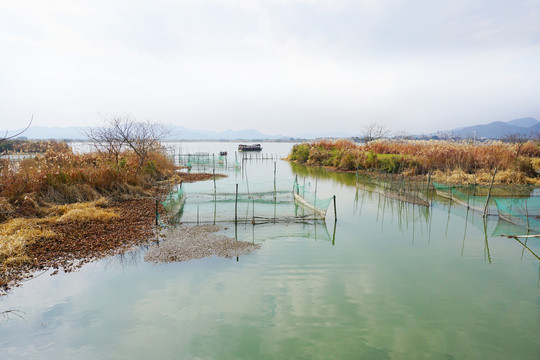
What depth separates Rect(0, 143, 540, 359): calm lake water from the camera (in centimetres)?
423

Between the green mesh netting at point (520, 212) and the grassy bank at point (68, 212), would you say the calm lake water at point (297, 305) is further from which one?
the green mesh netting at point (520, 212)

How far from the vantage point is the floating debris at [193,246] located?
6.91 meters

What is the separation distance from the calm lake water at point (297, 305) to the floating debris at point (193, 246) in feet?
1.00

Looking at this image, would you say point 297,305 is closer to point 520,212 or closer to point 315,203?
point 315,203

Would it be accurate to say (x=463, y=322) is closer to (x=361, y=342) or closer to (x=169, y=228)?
(x=361, y=342)

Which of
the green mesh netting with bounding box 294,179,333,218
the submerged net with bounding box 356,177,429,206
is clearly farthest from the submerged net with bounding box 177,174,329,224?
the submerged net with bounding box 356,177,429,206

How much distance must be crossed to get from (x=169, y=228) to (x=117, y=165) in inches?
262

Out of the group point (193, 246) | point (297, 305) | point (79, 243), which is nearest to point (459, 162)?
point (193, 246)

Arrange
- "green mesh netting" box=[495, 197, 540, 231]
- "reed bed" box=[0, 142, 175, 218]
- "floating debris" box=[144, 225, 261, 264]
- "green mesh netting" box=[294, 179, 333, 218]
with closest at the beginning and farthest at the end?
"floating debris" box=[144, 225, 261, 264] → "green mesh netting" box=[495, 197, 540, 231] → "reed bed" box=[0, 142, 175, 218] → "green mesh netting" box=[294, 179, 333, 218]

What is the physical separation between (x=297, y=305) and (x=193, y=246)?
3.15 metres

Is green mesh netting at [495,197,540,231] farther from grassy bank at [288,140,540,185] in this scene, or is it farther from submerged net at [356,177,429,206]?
grassy bank at [288,140,540,185]

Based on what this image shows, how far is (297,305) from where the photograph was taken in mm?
5219

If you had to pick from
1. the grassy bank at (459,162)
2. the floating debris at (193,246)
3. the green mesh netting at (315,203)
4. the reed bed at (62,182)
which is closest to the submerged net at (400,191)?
the grassy bank at (459,162)

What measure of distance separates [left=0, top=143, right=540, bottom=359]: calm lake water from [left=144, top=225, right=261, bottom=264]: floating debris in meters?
0.30
